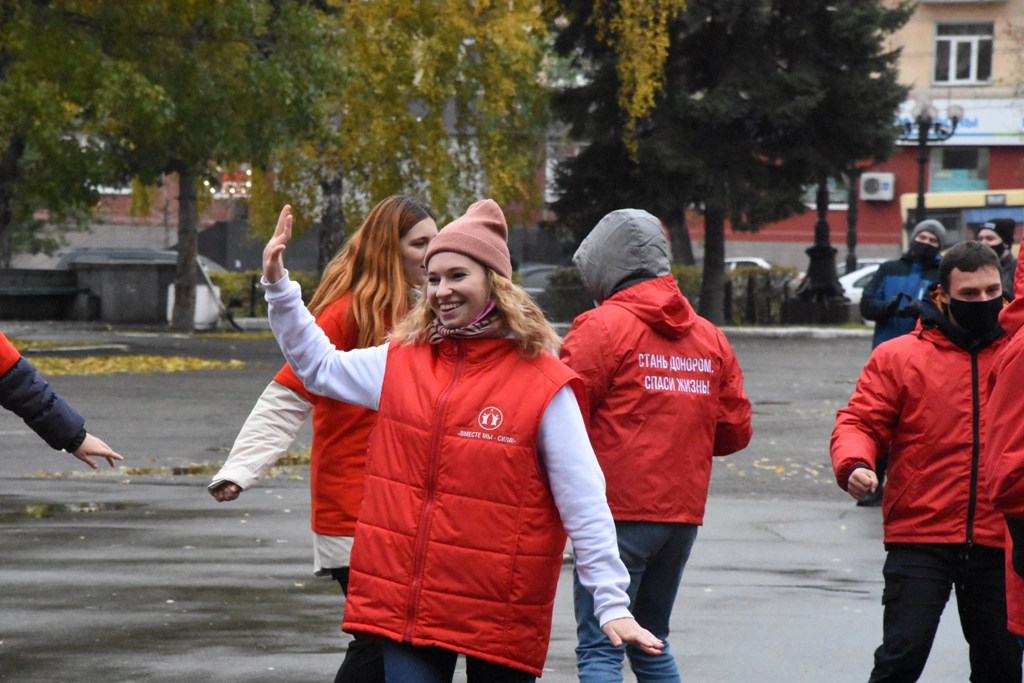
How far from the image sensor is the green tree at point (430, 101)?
29016 mm

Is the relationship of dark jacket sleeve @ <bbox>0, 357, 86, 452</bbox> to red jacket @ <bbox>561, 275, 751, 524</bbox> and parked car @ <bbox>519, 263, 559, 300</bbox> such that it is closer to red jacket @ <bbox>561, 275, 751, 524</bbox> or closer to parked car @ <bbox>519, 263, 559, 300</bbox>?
red jacket @ <bbox>561, 275, 751, 524</bbox>

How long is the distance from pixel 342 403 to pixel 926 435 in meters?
1.81

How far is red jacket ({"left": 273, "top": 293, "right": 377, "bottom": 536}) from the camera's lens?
5.25 m

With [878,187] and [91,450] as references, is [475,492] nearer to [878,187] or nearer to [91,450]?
[91,450]

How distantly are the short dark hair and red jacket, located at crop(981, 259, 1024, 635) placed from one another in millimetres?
1516

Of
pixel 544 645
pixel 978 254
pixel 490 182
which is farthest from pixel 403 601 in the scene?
pixel 490 182

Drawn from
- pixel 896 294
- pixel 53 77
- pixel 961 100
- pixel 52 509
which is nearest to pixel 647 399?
pixel 52 509

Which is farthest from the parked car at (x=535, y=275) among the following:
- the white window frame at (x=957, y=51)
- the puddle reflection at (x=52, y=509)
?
the puddle reflection at (x=52, y=509)

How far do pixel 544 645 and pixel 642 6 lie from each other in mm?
28035

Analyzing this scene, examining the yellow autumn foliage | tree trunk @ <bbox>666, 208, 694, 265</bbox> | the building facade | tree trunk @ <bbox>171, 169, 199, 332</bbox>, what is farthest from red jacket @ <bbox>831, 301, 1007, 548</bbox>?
the building facade

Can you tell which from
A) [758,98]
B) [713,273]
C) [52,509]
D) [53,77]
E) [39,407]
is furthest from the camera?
[713,273]

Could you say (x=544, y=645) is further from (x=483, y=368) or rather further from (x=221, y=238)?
(x=221, y=238)

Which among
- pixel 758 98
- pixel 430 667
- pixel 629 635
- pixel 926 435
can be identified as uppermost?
pixel 758 98

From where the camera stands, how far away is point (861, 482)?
5.42 meters
